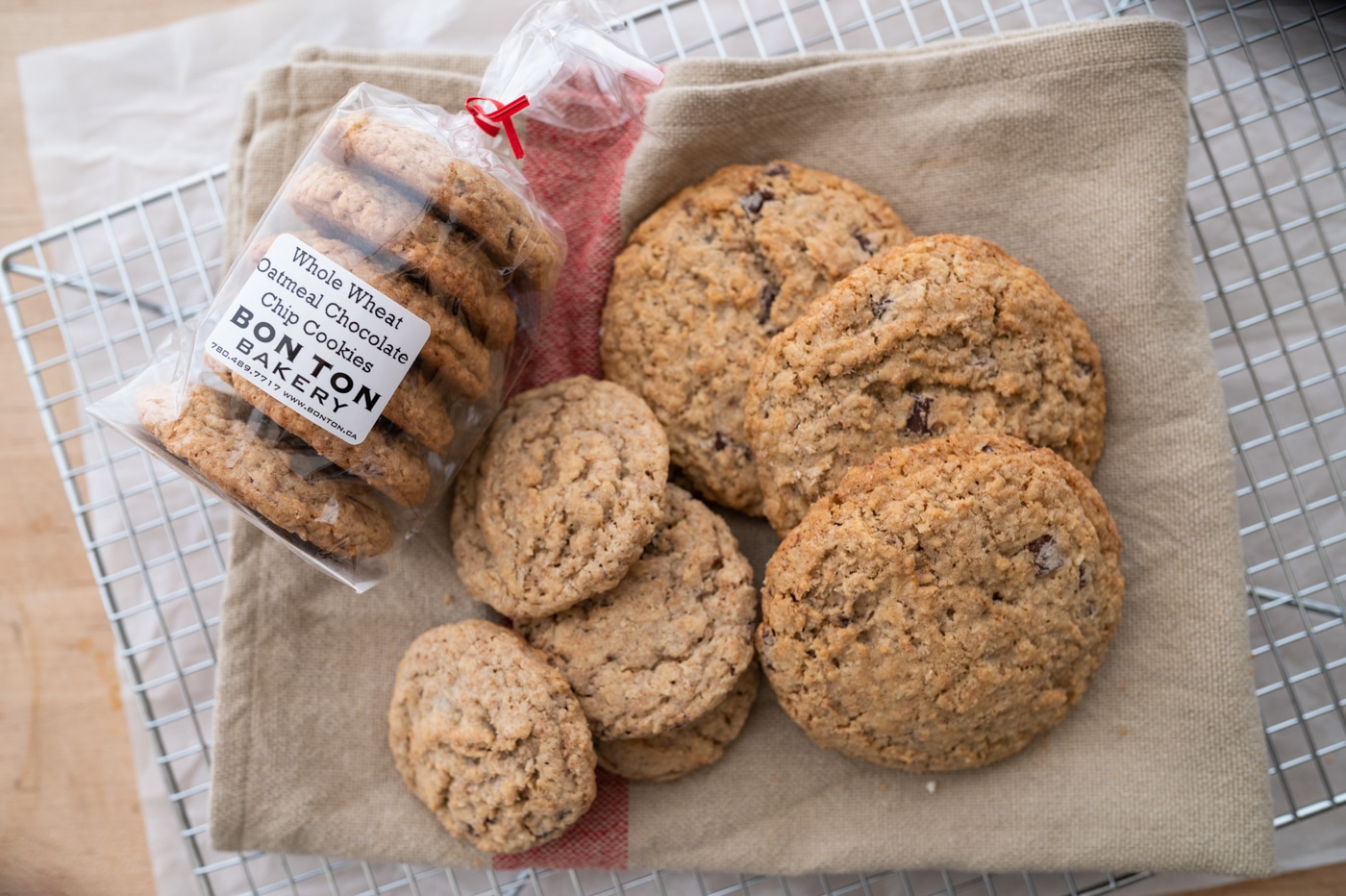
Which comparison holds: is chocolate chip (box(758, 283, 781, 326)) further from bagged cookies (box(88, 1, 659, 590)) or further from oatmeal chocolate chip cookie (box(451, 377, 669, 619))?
bagged cookies (box(88, 1, 659, 590))

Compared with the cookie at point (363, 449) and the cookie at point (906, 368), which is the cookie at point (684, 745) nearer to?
the cookie at point (906, 368)

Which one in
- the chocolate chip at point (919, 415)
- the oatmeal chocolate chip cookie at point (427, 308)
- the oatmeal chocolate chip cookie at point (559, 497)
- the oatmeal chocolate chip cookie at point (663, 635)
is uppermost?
the oatmeal chocolate chip cookie at point (427, 308)

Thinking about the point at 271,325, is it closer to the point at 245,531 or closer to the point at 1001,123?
the point at 245,531

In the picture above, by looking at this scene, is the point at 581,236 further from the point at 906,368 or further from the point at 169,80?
the point at 169,80

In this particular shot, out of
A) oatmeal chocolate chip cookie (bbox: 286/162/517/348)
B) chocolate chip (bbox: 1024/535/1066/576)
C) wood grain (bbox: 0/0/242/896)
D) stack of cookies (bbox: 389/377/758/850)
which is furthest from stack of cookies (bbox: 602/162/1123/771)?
wood grain (bbox: 0/0/242/896)

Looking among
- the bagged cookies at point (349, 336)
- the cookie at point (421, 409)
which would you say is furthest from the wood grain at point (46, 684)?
the cookie at point (421, 409)

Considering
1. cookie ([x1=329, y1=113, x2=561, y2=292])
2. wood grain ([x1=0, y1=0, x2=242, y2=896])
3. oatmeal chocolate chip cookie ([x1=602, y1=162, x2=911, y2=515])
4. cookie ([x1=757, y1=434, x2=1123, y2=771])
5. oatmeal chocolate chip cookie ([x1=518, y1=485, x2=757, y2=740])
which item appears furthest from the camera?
wood grain ([x1=0, y1=0, x2=242, y2=896])

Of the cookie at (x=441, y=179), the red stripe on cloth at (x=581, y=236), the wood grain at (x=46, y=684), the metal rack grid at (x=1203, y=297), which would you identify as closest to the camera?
the cookie at (x=441, y=179)
